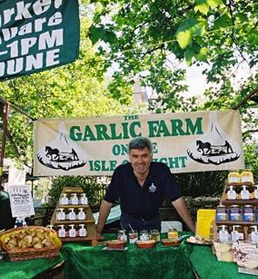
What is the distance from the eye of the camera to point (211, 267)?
2020 mm

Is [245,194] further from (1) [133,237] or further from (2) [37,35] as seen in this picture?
(2) [37,35]

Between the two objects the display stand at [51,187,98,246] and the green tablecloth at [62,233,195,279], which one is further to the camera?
the display stand at [51,187,98,246]

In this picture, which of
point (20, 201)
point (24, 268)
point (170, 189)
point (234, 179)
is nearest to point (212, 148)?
point (170, 189)

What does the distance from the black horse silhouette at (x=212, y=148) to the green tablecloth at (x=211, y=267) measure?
2220mm

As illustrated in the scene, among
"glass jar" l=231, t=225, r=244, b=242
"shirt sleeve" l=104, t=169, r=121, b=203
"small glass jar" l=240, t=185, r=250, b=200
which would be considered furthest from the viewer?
"shirt sleeve" l=104, t=169, r=121, b=203

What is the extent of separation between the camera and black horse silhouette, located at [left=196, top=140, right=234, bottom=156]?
4512 mm

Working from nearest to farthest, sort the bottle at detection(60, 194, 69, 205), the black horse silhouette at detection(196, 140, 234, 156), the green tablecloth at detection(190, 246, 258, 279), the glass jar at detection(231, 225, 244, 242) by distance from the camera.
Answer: the green tablecloth at detection(190, 246, 258, 279) < the glass jar at detection(231, 225, 244, 242) < the bottle at detection(60, 194, 69, 205) < the black horse silhouette at detection(196, 140, 234, 156)

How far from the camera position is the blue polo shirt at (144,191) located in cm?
308

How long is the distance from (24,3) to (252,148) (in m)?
6.58

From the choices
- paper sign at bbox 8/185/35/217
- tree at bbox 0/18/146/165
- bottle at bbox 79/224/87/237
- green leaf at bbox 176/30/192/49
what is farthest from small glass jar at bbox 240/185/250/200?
tree at bbox 0/18/146/165

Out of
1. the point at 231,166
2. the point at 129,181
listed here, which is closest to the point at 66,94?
the point at 231,166

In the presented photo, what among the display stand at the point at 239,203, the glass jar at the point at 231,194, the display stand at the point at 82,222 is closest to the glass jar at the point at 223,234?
the display stand at the point at 239,203

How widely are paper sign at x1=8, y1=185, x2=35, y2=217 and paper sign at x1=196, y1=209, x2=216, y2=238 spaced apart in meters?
1.18

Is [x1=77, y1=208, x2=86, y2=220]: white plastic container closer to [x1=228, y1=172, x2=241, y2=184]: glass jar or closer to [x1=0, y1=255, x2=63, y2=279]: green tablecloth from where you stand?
[x1=0, y1=255, x2=63, y2=279]: green tablecloth
